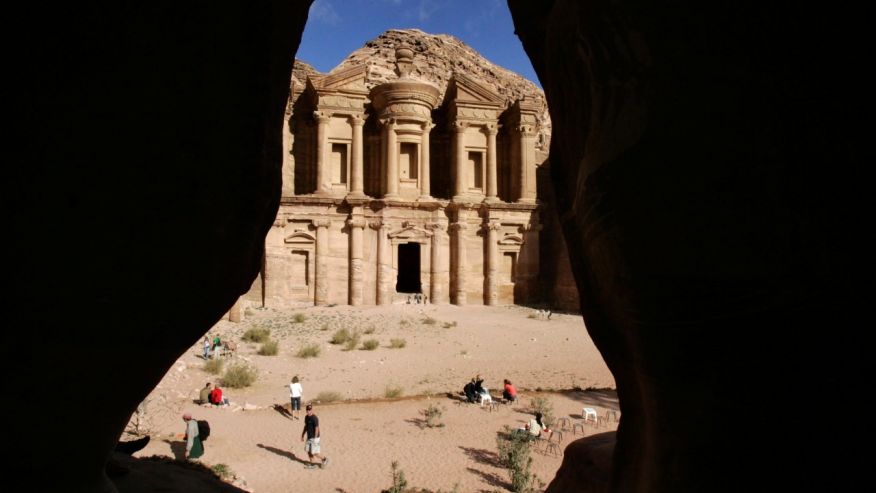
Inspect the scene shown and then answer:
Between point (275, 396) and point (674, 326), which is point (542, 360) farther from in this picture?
point (674, 326)

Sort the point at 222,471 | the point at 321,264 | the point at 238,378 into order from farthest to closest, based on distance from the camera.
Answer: the point at 321,264, the point at 238,378, the point at 222,471

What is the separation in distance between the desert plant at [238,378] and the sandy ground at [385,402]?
0.45ft

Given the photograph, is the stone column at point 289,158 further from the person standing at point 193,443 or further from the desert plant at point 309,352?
Result: the person standing at point 193,443

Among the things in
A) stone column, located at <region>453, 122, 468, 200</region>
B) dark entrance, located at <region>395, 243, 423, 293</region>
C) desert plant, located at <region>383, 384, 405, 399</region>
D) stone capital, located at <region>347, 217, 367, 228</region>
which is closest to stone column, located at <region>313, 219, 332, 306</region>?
stone capital, located at <region>347, 217, 367, 228</region>

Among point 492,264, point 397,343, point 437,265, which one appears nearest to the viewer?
point 397,343

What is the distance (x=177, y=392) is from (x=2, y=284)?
8.24m

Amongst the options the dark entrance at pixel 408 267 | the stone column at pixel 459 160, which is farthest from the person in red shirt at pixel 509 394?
the dark entrance at pixel 408 267

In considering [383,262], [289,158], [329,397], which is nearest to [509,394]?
[329,397]

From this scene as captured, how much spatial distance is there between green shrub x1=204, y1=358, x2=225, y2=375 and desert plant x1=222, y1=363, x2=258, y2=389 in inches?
13.6

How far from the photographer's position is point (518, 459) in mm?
6309

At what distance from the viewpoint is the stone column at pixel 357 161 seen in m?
21.0

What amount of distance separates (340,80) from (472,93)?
19.9 feet

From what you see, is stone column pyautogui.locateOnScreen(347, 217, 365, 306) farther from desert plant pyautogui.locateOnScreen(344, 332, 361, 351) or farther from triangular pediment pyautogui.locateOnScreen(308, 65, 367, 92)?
triangular pediment pyautogui.locateOnScreen(308, 65, 367, 92)

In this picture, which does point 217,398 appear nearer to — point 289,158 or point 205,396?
point 205,396
